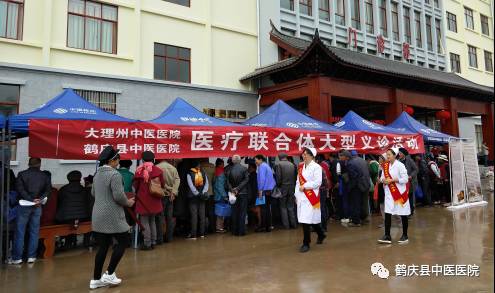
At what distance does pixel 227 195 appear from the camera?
8.48 meters

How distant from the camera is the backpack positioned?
6.87 metres

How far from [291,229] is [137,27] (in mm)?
9116

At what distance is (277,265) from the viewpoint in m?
5.82

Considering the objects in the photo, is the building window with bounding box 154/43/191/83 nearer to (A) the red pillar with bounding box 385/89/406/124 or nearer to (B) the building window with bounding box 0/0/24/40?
(B) the building window with bounding box 0/0/24/40

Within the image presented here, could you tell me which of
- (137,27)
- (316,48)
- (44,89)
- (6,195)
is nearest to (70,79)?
(44,89)

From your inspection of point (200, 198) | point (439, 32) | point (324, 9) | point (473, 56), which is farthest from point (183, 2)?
point (473, 56)

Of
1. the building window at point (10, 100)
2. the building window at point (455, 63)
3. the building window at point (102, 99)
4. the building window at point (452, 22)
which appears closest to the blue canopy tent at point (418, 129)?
the building window at point (102, 99)

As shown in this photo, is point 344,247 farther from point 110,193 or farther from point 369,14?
point 369,14

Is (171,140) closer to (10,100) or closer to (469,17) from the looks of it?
(10,100)

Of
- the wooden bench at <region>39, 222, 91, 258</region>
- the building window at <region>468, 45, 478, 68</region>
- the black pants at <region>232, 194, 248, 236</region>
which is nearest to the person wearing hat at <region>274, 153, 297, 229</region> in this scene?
the black pants at <region>232, 194, 248, 236</region>

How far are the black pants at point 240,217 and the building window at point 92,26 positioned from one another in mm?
7933

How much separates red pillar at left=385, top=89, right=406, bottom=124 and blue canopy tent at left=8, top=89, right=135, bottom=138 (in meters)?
12.8

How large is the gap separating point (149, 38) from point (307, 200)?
9.98 metres

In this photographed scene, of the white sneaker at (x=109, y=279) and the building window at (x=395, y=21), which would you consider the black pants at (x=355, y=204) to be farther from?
the building window at (x=395, y=21)
